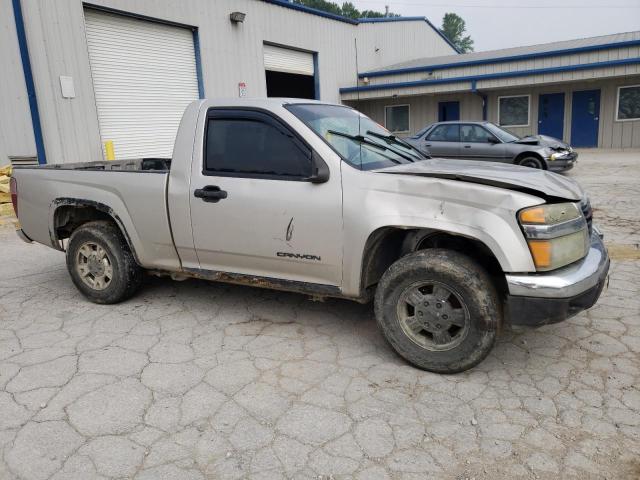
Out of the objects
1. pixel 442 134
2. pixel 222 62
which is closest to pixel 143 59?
pixel 222 62

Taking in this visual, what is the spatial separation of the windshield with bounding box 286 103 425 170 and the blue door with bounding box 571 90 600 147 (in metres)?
19.1

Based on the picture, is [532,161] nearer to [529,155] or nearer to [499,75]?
[529,155]

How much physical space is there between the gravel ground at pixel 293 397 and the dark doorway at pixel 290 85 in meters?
17.3

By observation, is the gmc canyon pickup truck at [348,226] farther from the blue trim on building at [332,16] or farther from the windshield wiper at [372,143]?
the blue trim on building at [332,16]

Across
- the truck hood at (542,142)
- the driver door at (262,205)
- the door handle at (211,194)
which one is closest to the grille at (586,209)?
the driver door at (262,205)

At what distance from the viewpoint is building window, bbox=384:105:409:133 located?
24500mm

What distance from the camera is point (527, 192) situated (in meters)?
3.22

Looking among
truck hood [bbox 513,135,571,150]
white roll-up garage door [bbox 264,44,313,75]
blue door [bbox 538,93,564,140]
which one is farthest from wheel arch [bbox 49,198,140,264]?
blue door [bbox 538,93,564,140]

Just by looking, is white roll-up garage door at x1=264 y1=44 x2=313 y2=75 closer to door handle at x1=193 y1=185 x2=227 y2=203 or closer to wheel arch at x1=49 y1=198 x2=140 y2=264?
wheel arch at x1=49 y1=198 x2=140 y2=264

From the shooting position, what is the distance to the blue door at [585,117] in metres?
20.3

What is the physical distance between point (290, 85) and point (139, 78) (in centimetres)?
1003

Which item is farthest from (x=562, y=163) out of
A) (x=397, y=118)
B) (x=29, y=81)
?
(x=397, y=118)

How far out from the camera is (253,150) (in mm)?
3965

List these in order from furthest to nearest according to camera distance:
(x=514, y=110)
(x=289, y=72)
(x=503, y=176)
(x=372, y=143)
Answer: (x=514, y=110) < (x=289, y=72) < (x=372, y=143) < (x=503, y=176)
